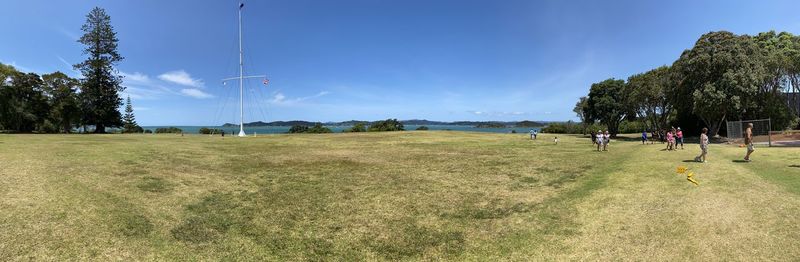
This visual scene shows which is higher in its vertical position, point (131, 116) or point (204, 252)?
point (131, 116)

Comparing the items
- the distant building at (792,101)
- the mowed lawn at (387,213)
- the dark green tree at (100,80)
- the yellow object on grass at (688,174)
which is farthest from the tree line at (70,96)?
the distant building at (792,101)

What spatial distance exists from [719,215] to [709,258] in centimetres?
279

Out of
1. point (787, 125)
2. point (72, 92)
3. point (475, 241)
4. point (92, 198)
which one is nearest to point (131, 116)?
point (72, 92)

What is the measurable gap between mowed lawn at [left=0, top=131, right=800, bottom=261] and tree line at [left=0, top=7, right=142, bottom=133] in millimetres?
40275

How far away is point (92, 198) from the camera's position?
10.5m

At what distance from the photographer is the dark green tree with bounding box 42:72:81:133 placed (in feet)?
157

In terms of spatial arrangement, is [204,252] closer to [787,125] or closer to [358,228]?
[358,228]

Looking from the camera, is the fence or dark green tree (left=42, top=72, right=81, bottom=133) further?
dark green tree (left=42, top=72, right=81, bottom=133)

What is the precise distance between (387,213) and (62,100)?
56.8 m

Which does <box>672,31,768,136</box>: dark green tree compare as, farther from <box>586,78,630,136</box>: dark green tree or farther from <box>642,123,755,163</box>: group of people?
<box>586,78,630,136</box>: dark green tree

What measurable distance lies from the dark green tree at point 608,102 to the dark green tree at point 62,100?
68556 mm

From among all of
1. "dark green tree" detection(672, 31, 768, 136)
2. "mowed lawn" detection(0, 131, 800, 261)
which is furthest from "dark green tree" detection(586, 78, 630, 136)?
"mowed lawn" detection(0, 131, 800, 261)

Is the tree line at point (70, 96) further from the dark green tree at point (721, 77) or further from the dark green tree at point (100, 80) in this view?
the dark green tree at point (721, 77)

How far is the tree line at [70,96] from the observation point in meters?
45.5
